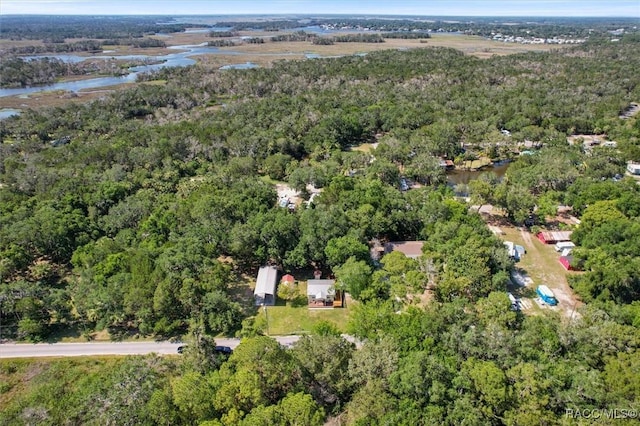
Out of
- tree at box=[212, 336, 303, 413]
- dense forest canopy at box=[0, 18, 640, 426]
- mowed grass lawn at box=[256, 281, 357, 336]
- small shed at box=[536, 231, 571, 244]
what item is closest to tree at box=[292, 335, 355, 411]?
dense forest canopy at box=[0, 18, 640, 426]

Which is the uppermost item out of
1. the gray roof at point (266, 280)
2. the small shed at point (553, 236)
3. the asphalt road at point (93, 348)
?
the small shed at point (553, 236)

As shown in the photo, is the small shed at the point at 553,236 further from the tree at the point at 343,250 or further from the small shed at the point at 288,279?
the small shed at the point at 288,279

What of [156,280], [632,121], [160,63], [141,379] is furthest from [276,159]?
[160,63]

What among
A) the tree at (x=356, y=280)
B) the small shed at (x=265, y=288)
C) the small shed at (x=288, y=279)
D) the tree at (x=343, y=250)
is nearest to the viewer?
the tree at (x=356, y=280)

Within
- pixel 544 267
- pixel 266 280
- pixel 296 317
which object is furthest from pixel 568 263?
pixel 266 280

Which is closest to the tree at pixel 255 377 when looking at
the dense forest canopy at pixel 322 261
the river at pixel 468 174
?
the dense forest canopy at pixel 322 261

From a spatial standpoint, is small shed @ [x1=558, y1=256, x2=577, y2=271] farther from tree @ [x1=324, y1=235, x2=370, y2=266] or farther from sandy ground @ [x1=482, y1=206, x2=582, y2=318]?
tree @ [x1=324, y1=235, x2=370, y2=266]
